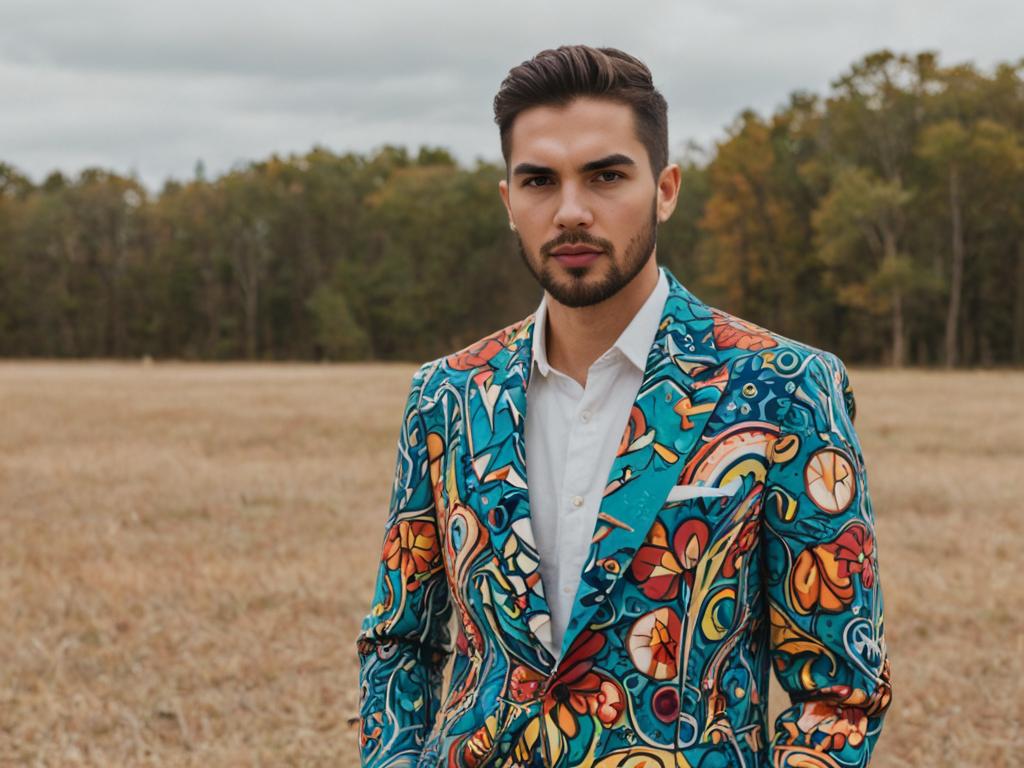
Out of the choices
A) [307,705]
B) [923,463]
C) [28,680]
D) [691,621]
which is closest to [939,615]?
[307,705]

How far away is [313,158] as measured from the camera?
6531 centimetres

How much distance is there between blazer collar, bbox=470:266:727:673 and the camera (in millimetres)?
1968

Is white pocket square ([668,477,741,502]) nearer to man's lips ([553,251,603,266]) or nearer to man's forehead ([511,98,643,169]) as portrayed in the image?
man's lips ([553,251,603,266])

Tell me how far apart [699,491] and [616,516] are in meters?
0.15

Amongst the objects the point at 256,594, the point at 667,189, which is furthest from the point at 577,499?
the point at 256,594

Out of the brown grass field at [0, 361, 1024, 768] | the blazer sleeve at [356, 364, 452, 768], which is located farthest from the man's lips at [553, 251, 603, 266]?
the brown grass field at [0, 361, 1024, 768]

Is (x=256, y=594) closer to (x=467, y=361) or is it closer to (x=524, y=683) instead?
(x=467, y=361)

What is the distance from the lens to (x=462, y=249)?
209ft

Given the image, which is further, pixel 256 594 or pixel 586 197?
pixel 256 594

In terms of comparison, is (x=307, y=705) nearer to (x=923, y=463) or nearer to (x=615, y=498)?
(x=615, y=498)

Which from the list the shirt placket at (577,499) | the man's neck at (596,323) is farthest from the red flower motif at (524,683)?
the man's neck at (596,323)

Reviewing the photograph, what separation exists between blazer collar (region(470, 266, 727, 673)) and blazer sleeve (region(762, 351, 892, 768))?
6.5 inches

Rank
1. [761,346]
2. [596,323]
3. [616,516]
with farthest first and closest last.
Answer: [596,323] < [761,346] < [616,516]

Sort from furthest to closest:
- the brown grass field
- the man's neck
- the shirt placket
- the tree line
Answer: the tree line < the brown grass field < the man's neck < the shirt placket
